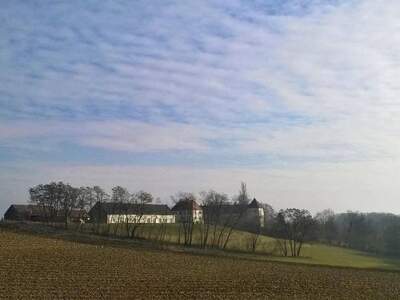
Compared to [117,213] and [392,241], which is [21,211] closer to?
[117,213]

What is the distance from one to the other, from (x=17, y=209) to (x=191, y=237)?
74981 mm

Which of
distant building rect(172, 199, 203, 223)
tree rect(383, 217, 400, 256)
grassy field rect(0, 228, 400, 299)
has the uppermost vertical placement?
distant building rect(172, 199, 203, 223)

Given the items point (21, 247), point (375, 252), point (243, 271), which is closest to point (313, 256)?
point (375, 252)

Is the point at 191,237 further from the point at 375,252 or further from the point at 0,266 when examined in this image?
the point at 0,266

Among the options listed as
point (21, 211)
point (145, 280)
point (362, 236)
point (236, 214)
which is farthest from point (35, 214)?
point (145, 280)

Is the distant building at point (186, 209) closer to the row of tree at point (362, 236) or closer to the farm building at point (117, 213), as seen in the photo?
the farm building at point (117, 213)

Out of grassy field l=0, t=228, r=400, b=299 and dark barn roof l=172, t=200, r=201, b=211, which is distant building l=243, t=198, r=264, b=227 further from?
grassy field l=0, t=228, r=400, b=299

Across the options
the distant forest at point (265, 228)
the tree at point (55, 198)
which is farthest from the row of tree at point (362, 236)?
the tree at point (55, 198)

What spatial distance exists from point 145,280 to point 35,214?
361ft

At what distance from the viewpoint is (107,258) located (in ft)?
174

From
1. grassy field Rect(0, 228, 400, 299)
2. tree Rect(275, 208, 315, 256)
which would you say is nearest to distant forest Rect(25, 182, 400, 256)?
tree Rect(275, 208, 315, 256)

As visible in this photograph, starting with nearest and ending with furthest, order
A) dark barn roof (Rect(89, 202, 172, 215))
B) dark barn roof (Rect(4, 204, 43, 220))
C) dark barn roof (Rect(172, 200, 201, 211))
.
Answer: dark barn roof (Rect(89, 202, 172, 215)) → dark barn roof (Rect(172, 200, 201, 211)) → dark barn roof (Rect(4, 204, 43, 220))

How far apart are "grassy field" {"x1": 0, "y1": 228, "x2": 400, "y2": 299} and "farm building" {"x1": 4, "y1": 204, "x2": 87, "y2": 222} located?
6776 centimetres

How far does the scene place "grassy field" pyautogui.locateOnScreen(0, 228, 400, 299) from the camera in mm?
33366
